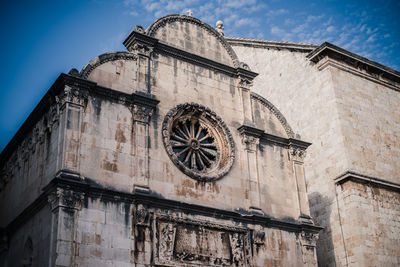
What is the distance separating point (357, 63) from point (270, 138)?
7.37 meters

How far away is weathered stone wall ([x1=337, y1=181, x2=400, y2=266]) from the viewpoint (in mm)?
20125

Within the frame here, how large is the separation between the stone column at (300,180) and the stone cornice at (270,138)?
0.51 feet

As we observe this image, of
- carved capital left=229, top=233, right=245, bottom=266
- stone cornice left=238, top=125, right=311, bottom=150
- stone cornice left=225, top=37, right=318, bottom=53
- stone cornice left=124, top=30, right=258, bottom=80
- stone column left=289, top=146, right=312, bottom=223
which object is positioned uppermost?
stone cornice left=225, top=37, right=318, bottom=53

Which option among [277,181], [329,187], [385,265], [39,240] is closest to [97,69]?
[39,240]

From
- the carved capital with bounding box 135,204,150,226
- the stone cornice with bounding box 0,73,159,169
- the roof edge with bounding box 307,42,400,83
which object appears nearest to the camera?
the carved capital with bounding box 135,204,150,226

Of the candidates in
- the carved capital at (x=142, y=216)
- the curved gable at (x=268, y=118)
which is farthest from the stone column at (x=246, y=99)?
the carved capital at (x=142, y=216)

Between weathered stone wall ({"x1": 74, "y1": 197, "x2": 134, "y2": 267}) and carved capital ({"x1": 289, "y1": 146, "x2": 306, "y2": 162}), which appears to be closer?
weathered stone wall ({"x1": 74, "y1": 197, "x2": 134, "y2": 267})

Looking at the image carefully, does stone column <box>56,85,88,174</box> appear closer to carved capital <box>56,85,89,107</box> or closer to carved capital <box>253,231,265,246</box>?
carved capital <box>56,85,89,107</box>

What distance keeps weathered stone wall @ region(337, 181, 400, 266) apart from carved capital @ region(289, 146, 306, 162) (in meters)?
2.46

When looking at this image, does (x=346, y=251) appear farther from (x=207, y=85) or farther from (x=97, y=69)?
(x=97, y=69)

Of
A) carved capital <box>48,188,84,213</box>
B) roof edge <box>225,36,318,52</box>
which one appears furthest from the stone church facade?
roof edge <box>225,36,318,52</box>

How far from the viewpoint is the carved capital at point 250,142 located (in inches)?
741

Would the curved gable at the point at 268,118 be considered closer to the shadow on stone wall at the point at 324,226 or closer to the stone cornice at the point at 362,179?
the stone cornice at the point at 362,179

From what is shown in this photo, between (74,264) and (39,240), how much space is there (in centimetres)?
189
